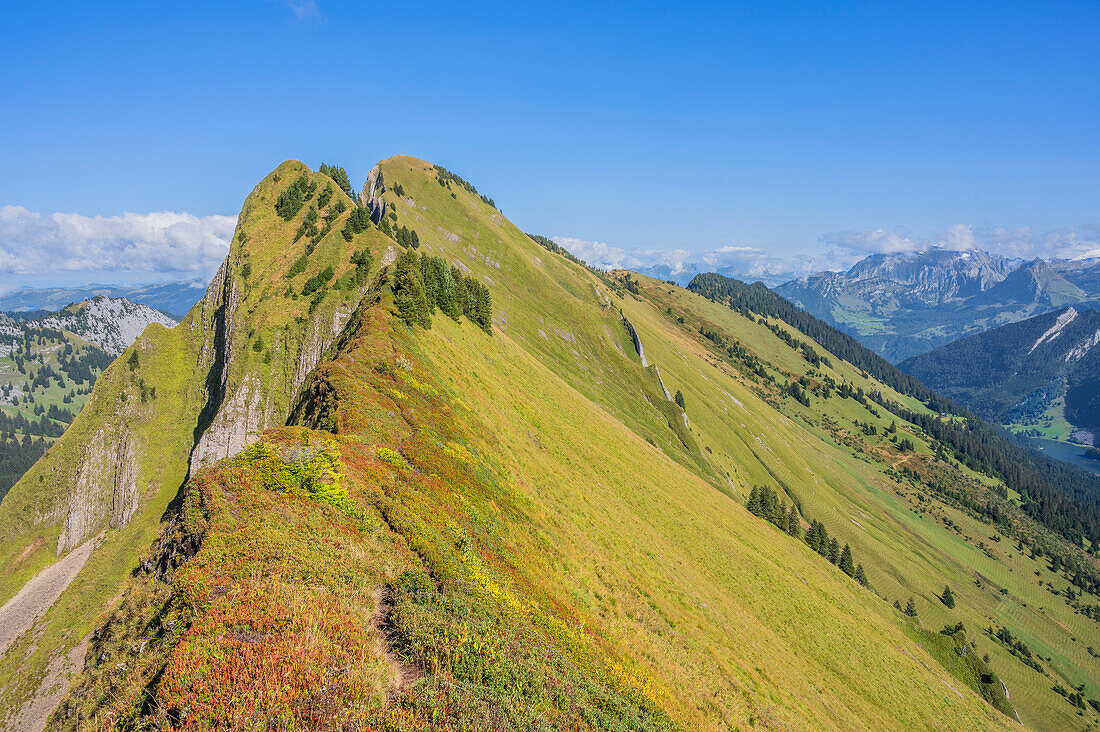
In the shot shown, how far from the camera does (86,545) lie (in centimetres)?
7631

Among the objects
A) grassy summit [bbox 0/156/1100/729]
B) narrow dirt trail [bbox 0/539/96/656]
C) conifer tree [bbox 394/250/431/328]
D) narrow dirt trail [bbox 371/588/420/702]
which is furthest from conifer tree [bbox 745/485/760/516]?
narrow dirt trail [bbox 0/539/96/656]

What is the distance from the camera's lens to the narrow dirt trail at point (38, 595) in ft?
211

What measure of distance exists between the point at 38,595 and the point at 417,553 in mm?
98686

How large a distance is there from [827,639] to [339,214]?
4071 inches

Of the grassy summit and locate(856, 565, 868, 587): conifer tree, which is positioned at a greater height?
the grassy summit

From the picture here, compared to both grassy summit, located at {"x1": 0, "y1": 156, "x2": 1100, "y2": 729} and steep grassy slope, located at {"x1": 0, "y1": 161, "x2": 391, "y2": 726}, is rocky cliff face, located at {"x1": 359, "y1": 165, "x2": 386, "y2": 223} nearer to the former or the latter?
grassy summit, located at {"x1": 0, "y1": 156, "x2": 1100, "y2": 729}

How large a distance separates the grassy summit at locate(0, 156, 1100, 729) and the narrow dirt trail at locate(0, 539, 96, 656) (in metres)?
2.97

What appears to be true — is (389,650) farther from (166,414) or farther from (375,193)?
(375,193)

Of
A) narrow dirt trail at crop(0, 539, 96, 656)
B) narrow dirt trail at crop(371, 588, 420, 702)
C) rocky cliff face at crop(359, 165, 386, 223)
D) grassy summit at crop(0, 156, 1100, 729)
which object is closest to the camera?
narrow dirt trail at crop(371, 588, 420, 702)

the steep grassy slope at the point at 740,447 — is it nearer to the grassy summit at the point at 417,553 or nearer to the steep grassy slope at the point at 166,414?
the grassy summit at the point at 417,553

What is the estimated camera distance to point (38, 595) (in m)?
70.6

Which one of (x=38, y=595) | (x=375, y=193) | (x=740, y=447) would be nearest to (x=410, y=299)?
(x=38, y=595)

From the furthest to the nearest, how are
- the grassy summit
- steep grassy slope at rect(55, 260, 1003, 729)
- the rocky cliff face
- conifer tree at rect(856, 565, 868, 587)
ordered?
the rocky cliff face < conifer tree at rect(856, 565, 868, 587) < the grassy summit < steep grassy slope at rect(55, 260, 1003, 729)

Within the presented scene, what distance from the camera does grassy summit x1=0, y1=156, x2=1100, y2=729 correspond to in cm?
1046
